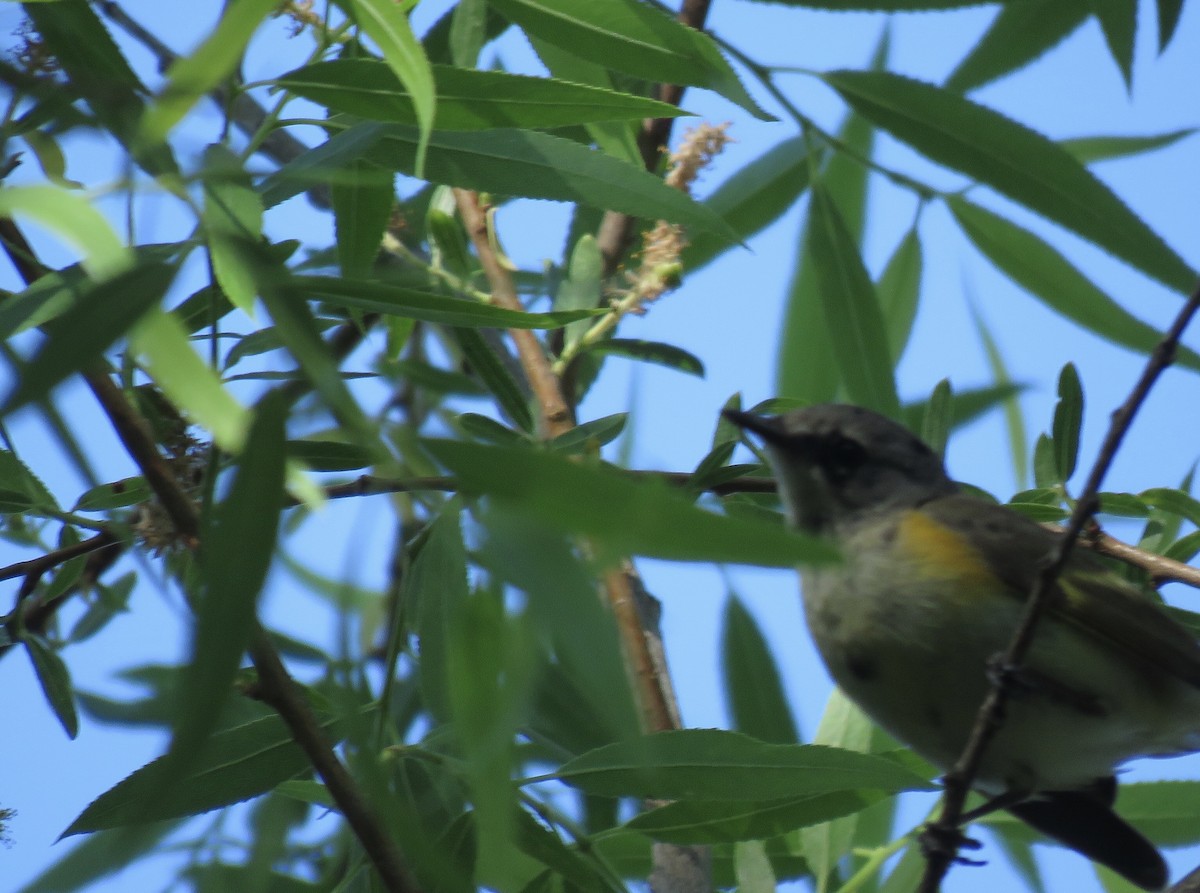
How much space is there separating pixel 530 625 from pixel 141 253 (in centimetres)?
65

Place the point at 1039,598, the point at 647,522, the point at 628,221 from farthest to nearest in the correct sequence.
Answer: the point at 628,221
the point at 1039,598
the point at 647,522

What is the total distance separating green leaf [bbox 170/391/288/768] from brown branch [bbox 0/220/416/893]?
0.17 m

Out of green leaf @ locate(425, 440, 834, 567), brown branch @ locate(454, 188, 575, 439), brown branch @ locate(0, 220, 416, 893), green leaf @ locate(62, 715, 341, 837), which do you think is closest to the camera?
green leaf @ locate(425, 440, 834, 567)

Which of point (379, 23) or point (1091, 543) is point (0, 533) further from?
point (1091, 543)

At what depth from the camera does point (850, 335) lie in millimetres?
2670

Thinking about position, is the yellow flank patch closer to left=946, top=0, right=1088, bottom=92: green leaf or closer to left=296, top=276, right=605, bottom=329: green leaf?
left=296, top=276, right=605, bottom=329: green leaf

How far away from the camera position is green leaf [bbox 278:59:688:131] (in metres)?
1.71

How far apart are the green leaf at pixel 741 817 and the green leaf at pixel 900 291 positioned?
137 centimetres

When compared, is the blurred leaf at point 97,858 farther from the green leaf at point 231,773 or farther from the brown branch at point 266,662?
Answer: the brown branch at point 266,662

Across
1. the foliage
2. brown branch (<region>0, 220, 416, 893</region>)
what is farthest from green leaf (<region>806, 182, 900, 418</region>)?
brown branch (<region>0, 220, 416, 893</region>)

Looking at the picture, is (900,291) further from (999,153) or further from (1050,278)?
(999,153)

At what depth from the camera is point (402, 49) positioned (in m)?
1.44

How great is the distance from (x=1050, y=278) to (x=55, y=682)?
2.12 metres

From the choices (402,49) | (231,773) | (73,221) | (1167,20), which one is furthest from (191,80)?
(1167,20)
